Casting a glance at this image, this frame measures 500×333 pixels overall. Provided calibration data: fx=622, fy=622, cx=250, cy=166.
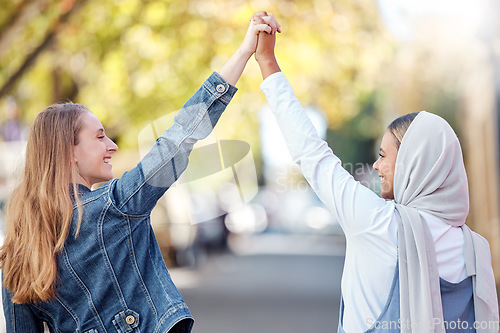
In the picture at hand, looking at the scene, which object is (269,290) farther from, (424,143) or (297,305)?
(424,143)

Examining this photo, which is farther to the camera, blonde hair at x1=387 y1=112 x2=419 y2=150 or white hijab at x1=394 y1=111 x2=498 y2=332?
blonde hair at x1=387 y1=112 x2=419 y2=150

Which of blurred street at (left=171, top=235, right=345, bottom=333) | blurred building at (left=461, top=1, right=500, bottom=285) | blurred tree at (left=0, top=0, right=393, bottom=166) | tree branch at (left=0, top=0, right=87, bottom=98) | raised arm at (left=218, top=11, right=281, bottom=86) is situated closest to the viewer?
raised arm at (left=218, top=11, right=281, bottom=86)

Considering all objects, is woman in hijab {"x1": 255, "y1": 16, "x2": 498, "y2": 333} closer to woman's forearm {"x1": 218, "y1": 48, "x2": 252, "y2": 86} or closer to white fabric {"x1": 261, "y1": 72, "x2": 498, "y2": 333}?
white fabric {"x1": 261, "y1": 72, "x2": 498, "y2": 333}

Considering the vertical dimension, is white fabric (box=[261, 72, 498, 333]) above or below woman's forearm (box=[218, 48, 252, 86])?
below

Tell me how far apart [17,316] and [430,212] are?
1446 millimetres

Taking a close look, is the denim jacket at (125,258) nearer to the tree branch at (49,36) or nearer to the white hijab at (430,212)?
the white hijab at (430,212)

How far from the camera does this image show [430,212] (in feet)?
6.71

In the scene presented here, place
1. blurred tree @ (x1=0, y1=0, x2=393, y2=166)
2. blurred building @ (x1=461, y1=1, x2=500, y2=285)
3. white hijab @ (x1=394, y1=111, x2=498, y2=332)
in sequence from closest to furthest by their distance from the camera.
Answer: white hijab @ (x1=394, y1=111, x2=498, y2=332) < blurred tree @ (x1=0, y1=0, x2=393, y2=166) < blurred building @ (x1=461, y1=1, x2=500, y2=285)

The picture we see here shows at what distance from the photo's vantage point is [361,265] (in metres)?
2.00

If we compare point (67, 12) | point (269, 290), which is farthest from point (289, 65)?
point (269, 290)

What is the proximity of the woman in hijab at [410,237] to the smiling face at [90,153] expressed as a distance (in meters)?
0.64

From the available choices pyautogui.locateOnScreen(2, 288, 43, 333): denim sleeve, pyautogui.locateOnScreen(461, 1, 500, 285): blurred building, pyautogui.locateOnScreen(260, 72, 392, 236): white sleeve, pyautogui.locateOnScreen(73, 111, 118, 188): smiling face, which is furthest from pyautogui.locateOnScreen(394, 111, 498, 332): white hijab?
pyautogui.locateOnScreen(461, 1, 500, 285): blurred building

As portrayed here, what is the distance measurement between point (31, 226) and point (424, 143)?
132 centimetres

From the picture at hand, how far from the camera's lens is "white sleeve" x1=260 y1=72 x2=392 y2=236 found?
196cm
